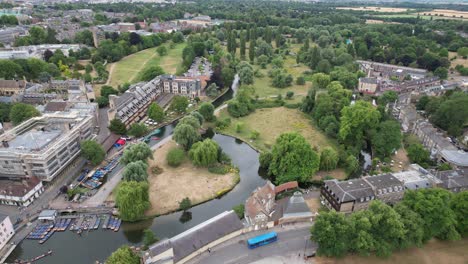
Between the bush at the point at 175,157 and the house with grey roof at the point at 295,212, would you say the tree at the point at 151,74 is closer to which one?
the bush at the point at 175,157

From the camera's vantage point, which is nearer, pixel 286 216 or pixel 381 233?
pixel 381 233

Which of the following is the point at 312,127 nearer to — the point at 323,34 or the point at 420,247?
the point at 420,247

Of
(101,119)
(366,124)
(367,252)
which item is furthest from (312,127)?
(101,119)

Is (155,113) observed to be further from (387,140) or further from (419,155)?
(419,155)

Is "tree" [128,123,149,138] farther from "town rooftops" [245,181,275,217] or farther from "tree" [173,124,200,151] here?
"town rooftops" [245,181,275,217]

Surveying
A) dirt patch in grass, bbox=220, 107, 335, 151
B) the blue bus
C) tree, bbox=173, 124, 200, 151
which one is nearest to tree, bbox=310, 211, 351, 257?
the blue bus

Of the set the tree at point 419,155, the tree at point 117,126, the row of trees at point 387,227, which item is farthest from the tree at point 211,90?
the row of trees at point 387,227
